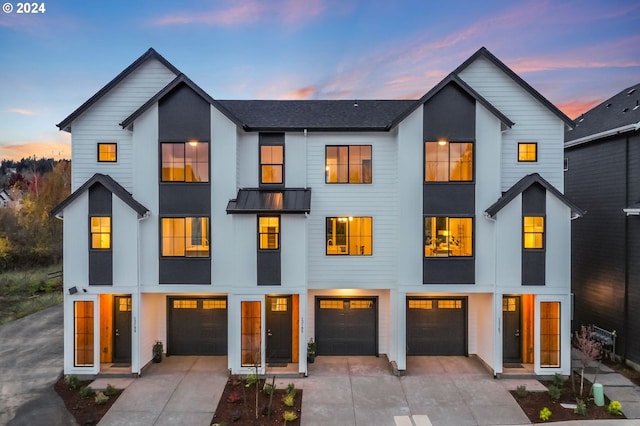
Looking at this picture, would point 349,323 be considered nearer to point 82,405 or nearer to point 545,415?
point 545,415

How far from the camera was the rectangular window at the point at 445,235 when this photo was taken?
11547mm

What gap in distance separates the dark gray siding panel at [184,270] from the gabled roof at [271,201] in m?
2.18

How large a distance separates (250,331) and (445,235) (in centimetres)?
744

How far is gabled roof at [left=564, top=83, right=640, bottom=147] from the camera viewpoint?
486 inches

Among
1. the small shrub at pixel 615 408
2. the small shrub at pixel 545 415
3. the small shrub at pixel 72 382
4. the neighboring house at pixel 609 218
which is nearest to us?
the small shrub at pixel 545 415

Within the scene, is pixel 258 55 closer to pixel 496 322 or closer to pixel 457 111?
pixel 457 111

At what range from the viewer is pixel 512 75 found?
39.4 ft

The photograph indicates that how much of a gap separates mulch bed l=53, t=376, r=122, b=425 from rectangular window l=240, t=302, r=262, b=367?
12.5ft

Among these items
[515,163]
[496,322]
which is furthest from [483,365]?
[515,163]

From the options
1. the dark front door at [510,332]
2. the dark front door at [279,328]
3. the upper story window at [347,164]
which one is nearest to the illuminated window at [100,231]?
the dark front door at [279,328]

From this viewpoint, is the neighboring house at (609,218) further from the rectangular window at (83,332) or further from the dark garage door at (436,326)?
the rectangular window at (83,332)

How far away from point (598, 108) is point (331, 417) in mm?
17906

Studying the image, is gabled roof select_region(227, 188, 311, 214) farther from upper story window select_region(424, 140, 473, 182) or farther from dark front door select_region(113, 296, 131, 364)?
dark front door select_region(113, 296, 131, 364)

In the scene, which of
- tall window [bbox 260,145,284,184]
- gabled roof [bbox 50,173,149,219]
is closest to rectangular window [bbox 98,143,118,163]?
gabled roof [bbox 50,173,149,219]
